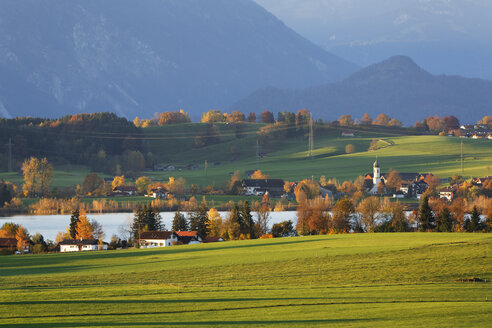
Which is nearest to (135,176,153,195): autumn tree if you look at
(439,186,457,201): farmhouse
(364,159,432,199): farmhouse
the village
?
the village

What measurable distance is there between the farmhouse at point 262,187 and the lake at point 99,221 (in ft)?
72.3

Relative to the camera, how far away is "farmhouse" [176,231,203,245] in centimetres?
7619

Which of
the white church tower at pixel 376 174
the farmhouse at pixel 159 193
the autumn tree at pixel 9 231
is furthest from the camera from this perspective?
the white church tower at pixel 376 174

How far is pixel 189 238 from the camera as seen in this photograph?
76.6 m

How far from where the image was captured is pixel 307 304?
30.8 m

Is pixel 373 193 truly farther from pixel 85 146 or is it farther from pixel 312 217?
pixel 85 146

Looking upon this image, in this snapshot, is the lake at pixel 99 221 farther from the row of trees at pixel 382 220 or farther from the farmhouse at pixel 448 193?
the farmhouse at pixel 448 193

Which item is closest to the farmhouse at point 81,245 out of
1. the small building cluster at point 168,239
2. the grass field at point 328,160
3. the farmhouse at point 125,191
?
the small building cluster at point 168,239

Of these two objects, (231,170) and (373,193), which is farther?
(231,170)

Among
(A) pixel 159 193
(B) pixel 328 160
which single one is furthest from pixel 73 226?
(B) pixel 328 160

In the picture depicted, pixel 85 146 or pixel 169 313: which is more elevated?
pixel 85 146

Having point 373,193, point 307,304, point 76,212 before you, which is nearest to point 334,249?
point 307,304

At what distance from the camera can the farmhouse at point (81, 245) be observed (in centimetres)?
7350

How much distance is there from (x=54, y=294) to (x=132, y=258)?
23.4 m
